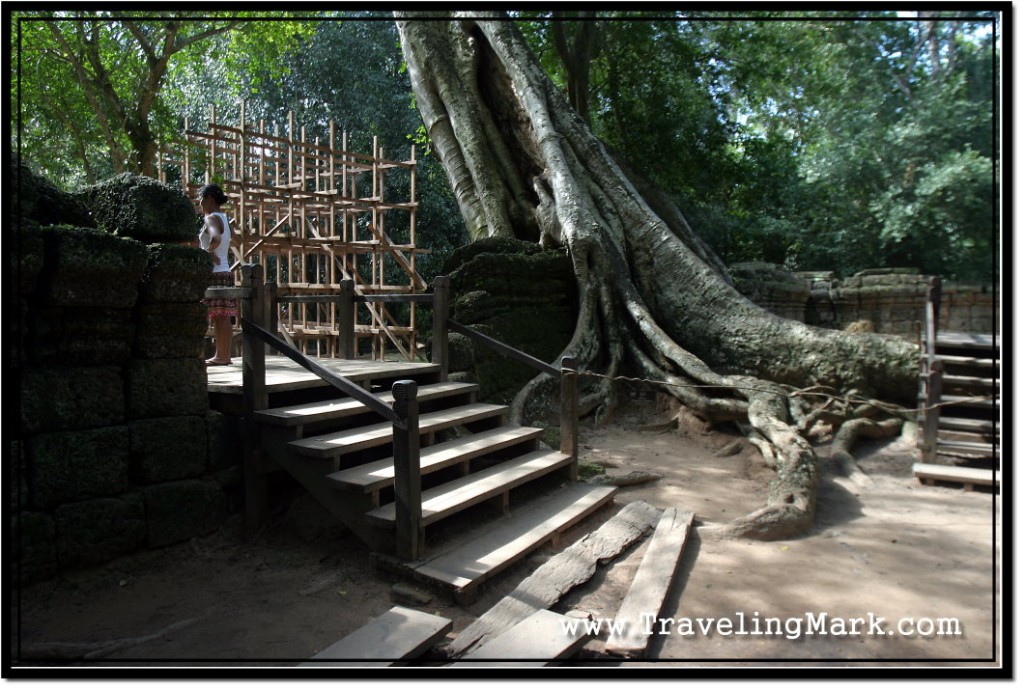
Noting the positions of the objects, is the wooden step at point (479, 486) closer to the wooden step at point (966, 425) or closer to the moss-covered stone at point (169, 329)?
the moss-covered stone at point (169, 329)

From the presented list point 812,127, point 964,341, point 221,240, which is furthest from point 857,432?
point 221,240

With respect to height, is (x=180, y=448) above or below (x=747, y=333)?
below

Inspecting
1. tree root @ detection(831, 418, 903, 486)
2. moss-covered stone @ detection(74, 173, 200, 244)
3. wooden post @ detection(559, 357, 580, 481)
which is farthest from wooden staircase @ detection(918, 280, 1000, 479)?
moss-covered stone @ detection(74, 173, 200, 244)

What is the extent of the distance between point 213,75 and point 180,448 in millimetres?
18200

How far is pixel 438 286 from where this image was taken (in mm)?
5168

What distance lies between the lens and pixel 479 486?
13.0 ft

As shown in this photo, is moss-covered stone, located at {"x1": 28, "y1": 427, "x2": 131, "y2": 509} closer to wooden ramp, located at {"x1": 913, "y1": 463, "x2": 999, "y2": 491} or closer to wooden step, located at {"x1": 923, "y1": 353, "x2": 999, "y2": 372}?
wooden ramp, located at {"x1": 913, "y1": 463, "x2": 999, "y2": 491}

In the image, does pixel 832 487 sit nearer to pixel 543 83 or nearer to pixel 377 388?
pixel 377 388

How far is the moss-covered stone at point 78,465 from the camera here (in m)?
3.05

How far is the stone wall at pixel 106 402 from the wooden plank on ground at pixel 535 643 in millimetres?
1991

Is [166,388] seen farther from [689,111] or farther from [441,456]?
[689,111]

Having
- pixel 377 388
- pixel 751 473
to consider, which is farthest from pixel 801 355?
pixel 377 388

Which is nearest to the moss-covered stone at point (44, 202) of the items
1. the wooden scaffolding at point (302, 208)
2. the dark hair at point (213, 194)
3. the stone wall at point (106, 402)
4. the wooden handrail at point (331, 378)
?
the stone wall at point (106, 402)

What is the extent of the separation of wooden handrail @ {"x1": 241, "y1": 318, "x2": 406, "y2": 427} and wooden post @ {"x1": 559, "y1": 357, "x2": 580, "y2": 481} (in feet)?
5.37
